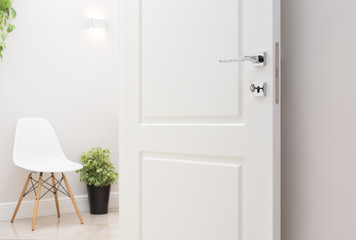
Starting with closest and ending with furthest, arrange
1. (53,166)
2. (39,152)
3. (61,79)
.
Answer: (53,166) → (39,152) → (61,79)

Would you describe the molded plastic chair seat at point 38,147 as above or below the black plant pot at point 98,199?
above

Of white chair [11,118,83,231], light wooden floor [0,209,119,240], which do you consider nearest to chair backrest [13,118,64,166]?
white chair [11,118,83,231]

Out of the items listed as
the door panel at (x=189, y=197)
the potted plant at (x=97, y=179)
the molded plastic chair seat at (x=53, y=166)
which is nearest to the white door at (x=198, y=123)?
the door panel at (x=189, y=197)

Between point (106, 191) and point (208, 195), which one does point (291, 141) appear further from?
point (106, 191)

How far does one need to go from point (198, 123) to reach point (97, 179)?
8.03 ft

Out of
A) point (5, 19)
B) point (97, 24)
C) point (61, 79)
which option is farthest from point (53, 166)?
point (97, 24)

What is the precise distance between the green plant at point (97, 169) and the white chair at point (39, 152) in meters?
0.18

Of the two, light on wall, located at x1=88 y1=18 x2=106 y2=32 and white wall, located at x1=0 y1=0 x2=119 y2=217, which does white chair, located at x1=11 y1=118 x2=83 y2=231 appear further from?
light on wall, located at x1=88 y1=18 x2=106 y2=32

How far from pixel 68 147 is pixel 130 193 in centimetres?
229

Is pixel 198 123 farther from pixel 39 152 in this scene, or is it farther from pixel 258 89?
pixel 39 152

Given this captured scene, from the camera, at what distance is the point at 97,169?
3975 millimetres

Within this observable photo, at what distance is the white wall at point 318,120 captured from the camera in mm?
1405

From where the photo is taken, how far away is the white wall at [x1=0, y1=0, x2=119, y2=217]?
153 inches

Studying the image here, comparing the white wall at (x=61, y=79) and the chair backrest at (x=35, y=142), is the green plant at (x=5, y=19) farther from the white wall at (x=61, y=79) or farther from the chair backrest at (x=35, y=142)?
the chair backrest at (x=35, y=142)
